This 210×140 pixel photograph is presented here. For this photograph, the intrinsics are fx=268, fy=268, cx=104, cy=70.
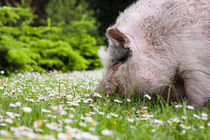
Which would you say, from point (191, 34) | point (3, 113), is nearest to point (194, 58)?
point (191, 34)

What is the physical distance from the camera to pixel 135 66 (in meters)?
3.56

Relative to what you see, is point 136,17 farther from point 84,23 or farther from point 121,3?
point 121,3

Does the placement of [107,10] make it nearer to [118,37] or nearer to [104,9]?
[104,9]

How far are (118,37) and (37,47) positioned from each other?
6.55 meters

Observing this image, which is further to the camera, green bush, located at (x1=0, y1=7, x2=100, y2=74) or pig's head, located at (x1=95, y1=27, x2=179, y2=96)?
green bush, located at (x1=0, y1=7, x2=100, y2=74)

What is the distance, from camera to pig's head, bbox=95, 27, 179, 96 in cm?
350

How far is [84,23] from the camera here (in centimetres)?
A: 1052

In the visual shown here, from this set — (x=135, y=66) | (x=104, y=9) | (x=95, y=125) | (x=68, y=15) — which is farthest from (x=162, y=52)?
(x=104, y=9)

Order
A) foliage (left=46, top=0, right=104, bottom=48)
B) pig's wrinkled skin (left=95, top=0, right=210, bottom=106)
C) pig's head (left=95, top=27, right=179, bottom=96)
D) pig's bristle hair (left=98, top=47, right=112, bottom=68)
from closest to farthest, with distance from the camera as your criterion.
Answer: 1. pig's wrinkled skin (left=95, top=0, right=210, bottom=106)
2. pig's head (left=95, top=27, right=179, bottom=96)
3. pig's bristle hair (left=98, top=47, right=112, bottom=68)
4. foliage (left=46, top=0, right=104, bottom=48)

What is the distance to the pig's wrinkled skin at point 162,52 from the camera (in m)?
3.27

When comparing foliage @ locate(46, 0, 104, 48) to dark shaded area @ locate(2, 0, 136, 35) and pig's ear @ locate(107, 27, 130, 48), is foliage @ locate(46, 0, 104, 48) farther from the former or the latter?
pig's ear @ locate(107, 27, 130, 48)

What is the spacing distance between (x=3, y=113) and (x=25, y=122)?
43cm

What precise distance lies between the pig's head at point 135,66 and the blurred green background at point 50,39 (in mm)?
1658

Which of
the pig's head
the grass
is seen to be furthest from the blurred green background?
the grass
